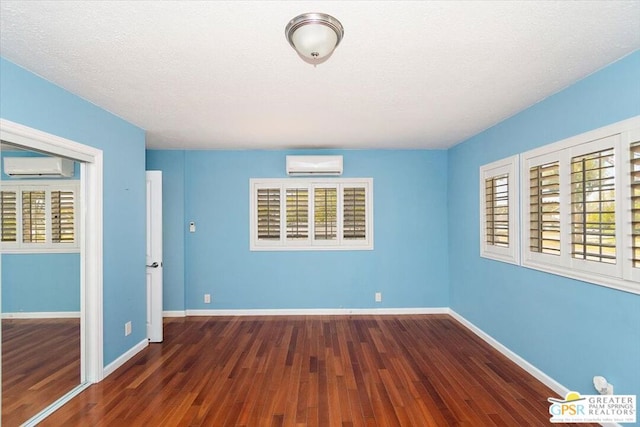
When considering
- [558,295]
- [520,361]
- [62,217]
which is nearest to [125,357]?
[62,217]

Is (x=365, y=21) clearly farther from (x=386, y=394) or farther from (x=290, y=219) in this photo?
Result: (x=290, y=219)

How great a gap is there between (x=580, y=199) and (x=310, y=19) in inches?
91.1

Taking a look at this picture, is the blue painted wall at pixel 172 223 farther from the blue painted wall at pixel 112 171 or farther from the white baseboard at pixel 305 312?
the blue painted wall at pixel 112 171

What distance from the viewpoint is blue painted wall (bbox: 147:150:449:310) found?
4.40 meters

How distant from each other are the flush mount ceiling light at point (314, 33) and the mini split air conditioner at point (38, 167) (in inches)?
87.4

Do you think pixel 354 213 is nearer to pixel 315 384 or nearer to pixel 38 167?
pixel 315 384

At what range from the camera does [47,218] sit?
98.7 inches

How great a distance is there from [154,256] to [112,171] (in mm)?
1122

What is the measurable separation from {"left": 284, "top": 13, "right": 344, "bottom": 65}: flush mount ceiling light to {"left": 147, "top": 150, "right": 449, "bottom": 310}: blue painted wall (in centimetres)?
292

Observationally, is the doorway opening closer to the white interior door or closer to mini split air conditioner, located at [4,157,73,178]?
mini split air conditioner, located at [4,157,73,178]

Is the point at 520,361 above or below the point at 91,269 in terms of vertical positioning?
below

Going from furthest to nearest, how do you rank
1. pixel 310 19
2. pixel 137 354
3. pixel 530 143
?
pixel 137 354 → pixel 530 143 → pixel 310 19

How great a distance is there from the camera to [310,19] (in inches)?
57.0

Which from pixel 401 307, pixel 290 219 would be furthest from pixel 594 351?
pixel 290 219
